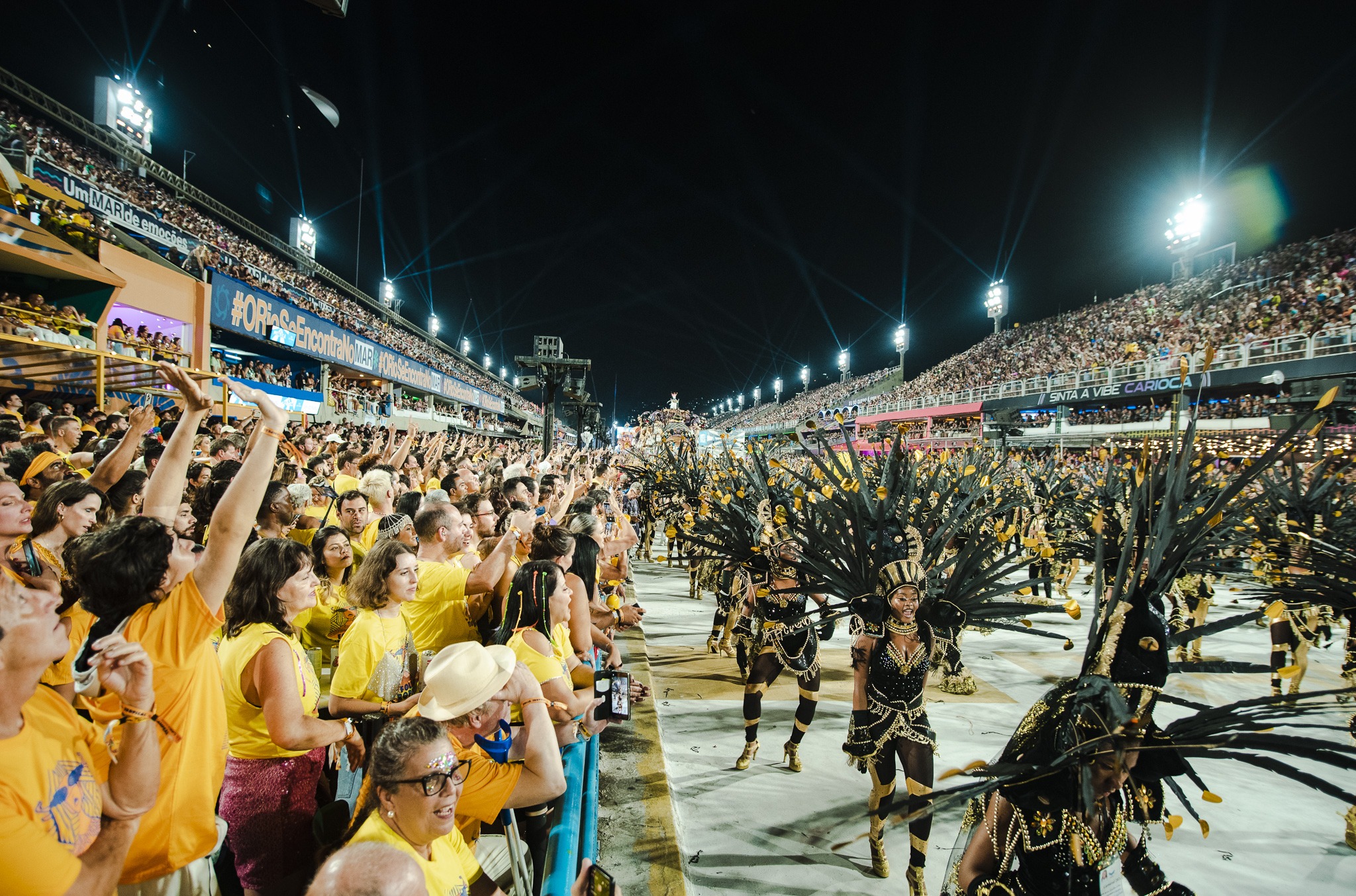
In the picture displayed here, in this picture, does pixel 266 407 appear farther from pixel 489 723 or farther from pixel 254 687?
pixel 489 723

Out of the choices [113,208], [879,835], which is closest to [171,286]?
[113,208]

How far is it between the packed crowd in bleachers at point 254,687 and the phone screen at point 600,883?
0.22 metres

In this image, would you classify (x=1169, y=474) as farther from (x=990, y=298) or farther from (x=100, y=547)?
(x=990, y=298)

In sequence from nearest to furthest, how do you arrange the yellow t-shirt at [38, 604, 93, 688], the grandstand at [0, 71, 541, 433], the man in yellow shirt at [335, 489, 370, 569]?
the yellow t-shirt at [38, 604, 93, 688] → the man in yellow shirt at [335, 489, 370, 569] → the grandstand at [0, 71, 541, 433]

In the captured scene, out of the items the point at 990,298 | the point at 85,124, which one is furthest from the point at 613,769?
the point at 990,298

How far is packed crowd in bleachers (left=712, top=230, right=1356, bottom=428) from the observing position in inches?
880

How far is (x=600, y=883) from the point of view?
201cm

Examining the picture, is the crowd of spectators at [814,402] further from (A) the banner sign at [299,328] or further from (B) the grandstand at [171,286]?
(B) the grandstand at [171,286]

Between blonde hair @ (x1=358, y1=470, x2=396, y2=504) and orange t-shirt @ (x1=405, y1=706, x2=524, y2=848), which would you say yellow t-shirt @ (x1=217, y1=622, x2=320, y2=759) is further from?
blonde hair @ (x1=358, y1=470, x2=396, y2=504)

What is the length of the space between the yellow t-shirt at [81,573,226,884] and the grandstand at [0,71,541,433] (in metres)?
7.19

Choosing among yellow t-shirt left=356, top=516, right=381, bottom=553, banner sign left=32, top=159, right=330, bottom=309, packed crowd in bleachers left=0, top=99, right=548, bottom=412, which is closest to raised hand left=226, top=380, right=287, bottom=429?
yellow t-shirt left=356, top=516, right=381, bottom=553

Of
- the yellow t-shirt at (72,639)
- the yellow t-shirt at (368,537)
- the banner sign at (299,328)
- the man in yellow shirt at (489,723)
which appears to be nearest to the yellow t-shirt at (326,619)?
the yellow t-shirt at (368,537)

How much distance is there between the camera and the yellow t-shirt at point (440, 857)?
→ 5.17 feet

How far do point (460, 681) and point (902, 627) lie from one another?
252cm
